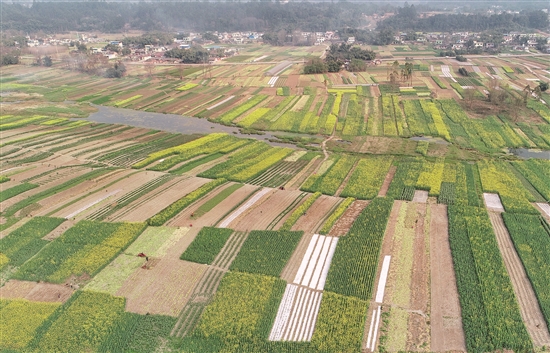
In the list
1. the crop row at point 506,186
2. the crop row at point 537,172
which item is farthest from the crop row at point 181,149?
the crop row at point 537,172

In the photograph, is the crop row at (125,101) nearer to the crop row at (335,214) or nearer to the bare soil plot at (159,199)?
the bare soil plot at (159,199)

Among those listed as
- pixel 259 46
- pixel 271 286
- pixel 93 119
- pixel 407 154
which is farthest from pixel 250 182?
pixel 259 46

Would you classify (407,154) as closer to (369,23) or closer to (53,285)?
(53,285)

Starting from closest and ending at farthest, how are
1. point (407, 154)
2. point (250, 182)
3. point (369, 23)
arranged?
1. point (250, 182)
2. point (407, 154)
3. point (369, 23)

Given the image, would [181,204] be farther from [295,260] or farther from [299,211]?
[295,260]

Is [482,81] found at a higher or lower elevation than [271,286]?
higher

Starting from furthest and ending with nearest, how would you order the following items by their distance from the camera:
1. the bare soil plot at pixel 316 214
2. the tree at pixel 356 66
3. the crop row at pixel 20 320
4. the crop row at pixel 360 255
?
1. the tree at pixel 356 66
2. the bare soil plot at pixel 316 214
3. the crop row at pixel 360 255
4. the crop row at pixel 20 320
